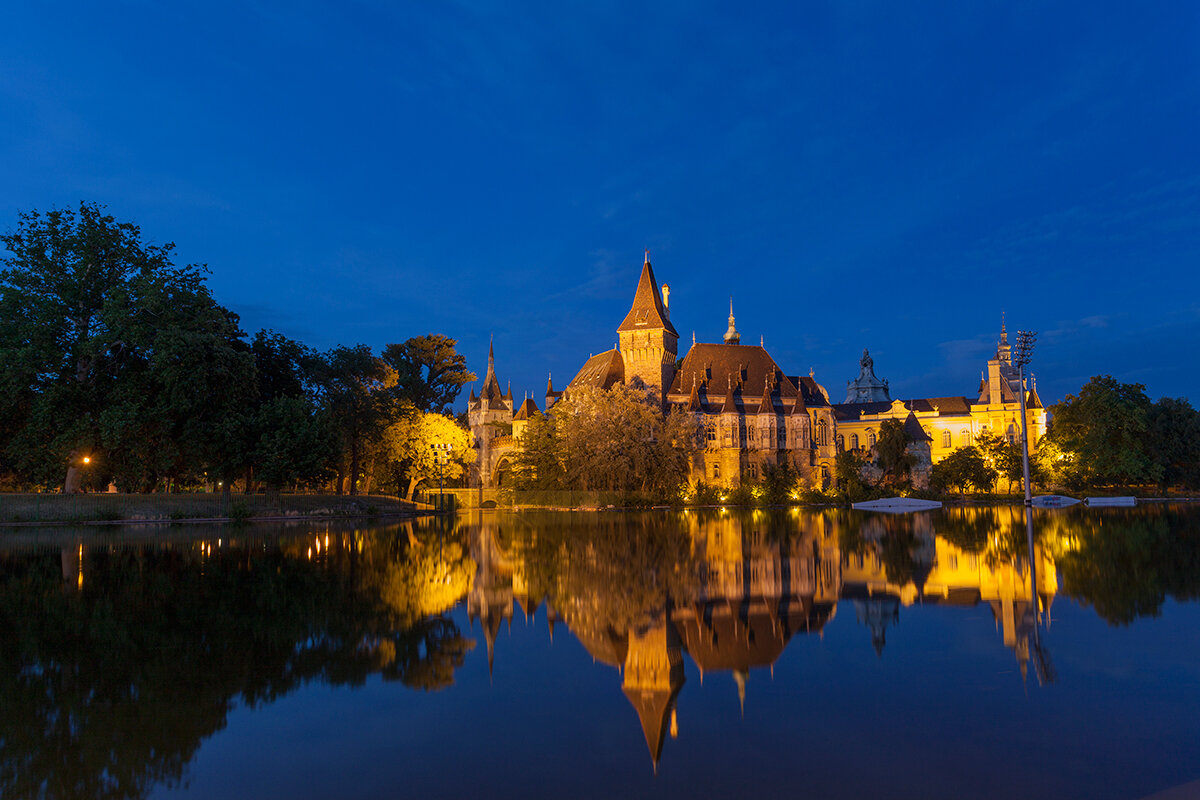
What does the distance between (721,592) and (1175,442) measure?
2543 inches

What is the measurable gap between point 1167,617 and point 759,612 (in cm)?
517

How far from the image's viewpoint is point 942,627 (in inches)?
362

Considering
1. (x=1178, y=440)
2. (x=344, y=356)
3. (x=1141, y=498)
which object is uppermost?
(x=344, y=356)

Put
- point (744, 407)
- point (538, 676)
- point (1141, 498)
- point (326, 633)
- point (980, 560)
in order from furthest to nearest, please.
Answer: point (744, 407)
point (1141, 498)
point (980, 560)
point (326, 633)
point (538, 676)

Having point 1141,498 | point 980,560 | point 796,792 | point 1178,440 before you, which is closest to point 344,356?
point 980,560

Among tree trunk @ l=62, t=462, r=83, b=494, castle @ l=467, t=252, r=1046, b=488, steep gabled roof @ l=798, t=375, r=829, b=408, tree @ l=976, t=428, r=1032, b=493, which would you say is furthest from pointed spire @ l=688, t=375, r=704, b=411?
tree trunk @ l=62, t=462, r=83, b=494

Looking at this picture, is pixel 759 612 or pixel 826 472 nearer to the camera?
pixel 759 612

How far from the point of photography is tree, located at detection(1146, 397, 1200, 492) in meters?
59.1

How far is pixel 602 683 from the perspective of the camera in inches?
271

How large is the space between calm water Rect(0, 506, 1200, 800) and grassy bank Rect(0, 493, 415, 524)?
18.6 metres

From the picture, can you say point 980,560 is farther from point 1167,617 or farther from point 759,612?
point 759,612

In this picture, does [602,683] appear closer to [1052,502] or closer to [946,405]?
[1052,502]

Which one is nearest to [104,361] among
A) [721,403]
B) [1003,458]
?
[721,403]

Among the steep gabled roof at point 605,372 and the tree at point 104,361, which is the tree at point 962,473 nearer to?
the steep gabled roof at point 605,372
